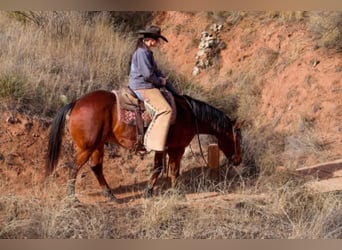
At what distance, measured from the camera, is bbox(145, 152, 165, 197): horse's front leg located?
359 cm

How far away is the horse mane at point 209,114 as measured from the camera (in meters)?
3.68

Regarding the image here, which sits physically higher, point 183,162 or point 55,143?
point 55,143

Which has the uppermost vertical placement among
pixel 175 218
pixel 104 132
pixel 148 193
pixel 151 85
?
pixel 151 85

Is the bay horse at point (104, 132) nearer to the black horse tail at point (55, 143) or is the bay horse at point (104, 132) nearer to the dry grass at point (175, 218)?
the black horse tail at point (55, 143)

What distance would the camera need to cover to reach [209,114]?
3684 millimetres

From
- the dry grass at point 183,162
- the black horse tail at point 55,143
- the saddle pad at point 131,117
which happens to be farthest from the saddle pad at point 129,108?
the black horse tail at point 55,143

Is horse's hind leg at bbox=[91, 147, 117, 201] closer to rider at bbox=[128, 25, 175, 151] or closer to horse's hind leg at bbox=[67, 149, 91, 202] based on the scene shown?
horse's hind leg at bbox=[67, 149, 91, 202]

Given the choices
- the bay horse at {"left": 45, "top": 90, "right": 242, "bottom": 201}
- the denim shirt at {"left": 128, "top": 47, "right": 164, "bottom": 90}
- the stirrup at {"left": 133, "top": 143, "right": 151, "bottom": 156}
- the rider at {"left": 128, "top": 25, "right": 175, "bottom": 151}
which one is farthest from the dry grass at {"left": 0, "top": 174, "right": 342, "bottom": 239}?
the denim shirt at {"left": 128, "top": 47, "right": 164, "bottom": 90}

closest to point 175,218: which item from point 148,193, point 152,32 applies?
point 148,193

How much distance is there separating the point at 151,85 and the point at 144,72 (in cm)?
11

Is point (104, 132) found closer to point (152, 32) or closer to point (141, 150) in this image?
point (141, 150)

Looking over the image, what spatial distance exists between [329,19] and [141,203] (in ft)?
6.29

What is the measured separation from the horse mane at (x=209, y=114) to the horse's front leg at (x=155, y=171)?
40cm

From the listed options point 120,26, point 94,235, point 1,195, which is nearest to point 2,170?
point 1,195
